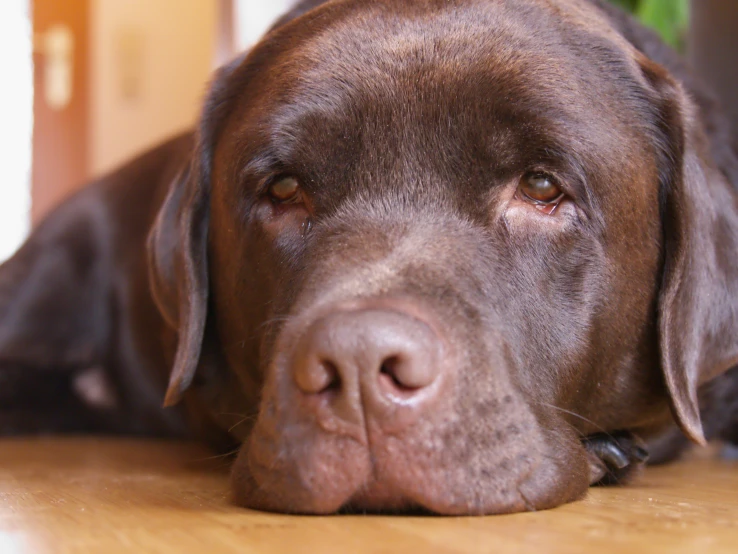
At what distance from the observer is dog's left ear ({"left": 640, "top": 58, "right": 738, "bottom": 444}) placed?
216cm

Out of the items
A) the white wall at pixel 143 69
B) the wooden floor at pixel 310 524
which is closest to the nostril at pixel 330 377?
the wooden floor at pixel 310 524

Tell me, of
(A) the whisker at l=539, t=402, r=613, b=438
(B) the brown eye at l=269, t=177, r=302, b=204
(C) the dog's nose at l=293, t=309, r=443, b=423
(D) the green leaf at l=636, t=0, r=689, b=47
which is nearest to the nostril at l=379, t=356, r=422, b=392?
(C) the dog's nose at l=293, t=309, r=443, b=423

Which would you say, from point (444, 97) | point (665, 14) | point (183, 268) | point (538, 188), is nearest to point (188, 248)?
point (183, 268)

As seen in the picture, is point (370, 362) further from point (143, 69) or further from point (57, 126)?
point (57, 126)

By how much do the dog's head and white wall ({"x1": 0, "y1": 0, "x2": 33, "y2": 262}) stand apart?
8.52 metres

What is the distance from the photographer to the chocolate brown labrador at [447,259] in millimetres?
1631

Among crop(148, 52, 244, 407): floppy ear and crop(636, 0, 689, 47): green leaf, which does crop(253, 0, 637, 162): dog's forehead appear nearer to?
crop(148, 52, 244, 407): floppy ear

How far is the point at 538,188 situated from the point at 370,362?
2.19ft

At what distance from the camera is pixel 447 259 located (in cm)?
183

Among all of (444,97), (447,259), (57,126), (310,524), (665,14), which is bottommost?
(310,524)

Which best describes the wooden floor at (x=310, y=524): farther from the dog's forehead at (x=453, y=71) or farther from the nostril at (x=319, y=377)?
the dog's forehead at (x=453, y=71)

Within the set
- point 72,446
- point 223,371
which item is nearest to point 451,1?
point 223,371

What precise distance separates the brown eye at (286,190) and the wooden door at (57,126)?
839cm

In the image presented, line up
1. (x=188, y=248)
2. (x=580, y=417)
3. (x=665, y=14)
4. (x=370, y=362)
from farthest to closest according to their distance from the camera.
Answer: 1. (x=665, y=14)
2. (x=188, y=248)
3. (x=580, y=417)
4. (x=370, y=362)
